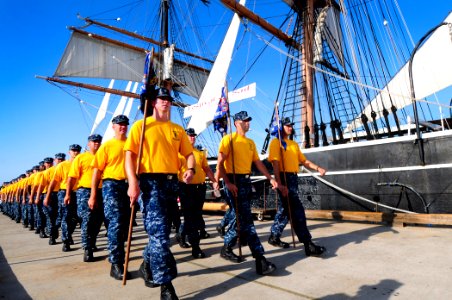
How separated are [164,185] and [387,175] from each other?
555cm

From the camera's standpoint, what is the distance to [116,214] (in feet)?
12.0

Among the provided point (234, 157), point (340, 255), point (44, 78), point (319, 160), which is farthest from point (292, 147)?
point (44, 78)

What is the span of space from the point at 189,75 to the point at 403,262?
37270 millimetres

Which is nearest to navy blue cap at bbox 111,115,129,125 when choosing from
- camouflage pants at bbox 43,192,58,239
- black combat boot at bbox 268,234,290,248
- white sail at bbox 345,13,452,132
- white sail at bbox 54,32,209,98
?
black combat boot at bbox 268,234,290,248

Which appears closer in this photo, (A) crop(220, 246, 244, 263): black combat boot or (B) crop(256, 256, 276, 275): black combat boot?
(B) crop(256, 256, 276, 275): black combat boot

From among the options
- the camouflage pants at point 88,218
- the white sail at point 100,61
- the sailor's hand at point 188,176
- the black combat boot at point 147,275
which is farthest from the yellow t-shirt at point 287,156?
the white sail at point 100,61

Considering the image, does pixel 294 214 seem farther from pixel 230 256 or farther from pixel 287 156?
pixel 230 256

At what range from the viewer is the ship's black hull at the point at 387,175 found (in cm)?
590

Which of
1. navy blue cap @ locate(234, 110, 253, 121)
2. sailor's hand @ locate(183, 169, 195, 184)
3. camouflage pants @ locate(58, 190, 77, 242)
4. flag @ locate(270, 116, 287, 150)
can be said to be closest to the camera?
sailor's hand @ locate(183, 169, 195, 184)

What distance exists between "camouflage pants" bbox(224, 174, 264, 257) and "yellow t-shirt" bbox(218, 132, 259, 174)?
11 cm

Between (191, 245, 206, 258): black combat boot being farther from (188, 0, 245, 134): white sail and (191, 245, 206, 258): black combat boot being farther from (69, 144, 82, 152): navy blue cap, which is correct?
(188, 0, 245, 134): white sail

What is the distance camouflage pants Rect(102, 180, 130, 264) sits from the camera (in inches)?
139

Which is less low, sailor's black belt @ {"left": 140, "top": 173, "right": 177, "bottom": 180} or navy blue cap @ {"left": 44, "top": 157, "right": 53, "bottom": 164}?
navy blue cap @ {"left": 44, "top": 157, "right": 53, "bottom": 164}

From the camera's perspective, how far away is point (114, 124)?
398 centimetres
